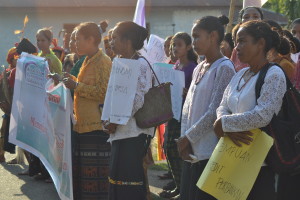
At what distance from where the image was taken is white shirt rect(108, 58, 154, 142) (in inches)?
185

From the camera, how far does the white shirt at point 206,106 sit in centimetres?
399

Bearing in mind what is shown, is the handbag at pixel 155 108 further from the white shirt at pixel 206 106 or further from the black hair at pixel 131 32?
the white shirt at pixel 206 106

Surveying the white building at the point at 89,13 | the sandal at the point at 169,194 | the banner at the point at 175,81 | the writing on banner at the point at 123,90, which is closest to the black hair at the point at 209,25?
the writing on banner at the point at 123,90

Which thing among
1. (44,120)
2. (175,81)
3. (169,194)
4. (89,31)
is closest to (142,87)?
(175,81)

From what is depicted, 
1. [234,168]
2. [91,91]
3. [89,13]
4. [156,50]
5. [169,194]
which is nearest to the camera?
[234,168]

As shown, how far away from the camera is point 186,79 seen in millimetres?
6156

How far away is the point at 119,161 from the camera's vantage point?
487 centimetres

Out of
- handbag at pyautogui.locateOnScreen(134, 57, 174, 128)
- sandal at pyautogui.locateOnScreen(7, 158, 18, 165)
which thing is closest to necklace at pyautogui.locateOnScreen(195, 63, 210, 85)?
handbag at pyautogui.locateOnScreen(134, 57, 174, 128)

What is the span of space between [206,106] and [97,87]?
1592mm

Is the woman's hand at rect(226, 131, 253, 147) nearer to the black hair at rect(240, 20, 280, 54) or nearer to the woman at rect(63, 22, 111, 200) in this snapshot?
the black hair at rect(240, 20, 280, 54)

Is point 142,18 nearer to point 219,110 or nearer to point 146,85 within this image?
point 146,85

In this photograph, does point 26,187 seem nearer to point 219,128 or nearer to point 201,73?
point 201,73

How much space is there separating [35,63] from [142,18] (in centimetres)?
181

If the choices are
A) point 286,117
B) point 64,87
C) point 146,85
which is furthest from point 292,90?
point 64,87
